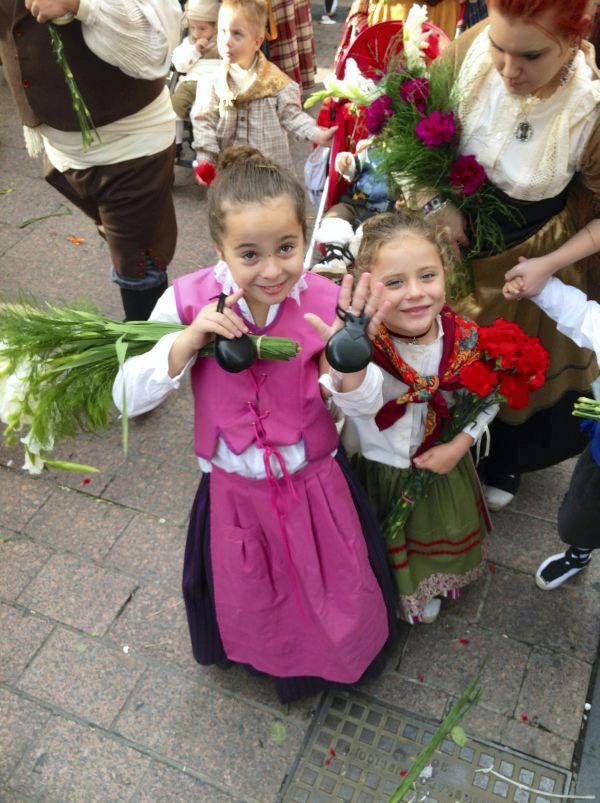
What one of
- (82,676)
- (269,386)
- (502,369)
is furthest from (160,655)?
(502,369)

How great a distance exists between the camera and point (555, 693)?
2.74 metres

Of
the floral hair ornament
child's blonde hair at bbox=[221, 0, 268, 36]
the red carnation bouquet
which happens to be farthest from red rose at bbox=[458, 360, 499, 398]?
child's blonde hair at bbox=[221, 0, 268, 36]

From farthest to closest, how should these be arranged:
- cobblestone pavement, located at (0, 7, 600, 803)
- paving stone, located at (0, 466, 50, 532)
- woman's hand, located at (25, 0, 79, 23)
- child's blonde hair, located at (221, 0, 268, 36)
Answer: child's blonde hair, located at (221, 0, 268, 36)
paving stone, located at (0, 466, 50, 532)
woman's hand, located at (25, 0, 79, 23)
cobblestone pavement, located at (0, 7, 600, 803)

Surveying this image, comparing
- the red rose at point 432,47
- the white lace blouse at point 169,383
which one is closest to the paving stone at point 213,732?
the white lace blouse at point 169,383

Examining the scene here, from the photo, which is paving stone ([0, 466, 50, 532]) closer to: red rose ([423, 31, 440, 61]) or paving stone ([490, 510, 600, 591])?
paving stone ([490, 510, 600, 591])

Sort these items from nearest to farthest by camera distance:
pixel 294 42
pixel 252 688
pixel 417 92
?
pixel 417 92, pixel 252 688, pixel 294 42

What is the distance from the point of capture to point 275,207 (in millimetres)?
1993

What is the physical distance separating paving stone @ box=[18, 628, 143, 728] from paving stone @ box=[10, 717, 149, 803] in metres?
0.07

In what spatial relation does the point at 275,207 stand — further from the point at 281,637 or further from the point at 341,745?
the point at 341,745

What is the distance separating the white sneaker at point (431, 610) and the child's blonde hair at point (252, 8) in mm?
2934

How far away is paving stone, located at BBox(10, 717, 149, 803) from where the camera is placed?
8.36 feet

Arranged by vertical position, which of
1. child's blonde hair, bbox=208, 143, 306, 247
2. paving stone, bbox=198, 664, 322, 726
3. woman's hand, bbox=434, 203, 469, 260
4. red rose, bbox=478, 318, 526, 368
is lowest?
paving stone, bbox=198, 664, 322, 726

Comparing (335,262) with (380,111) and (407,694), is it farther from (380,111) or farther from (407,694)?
(407,694)

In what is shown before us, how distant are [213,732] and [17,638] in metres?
0.82
